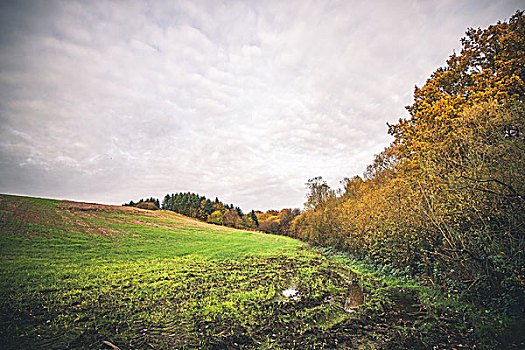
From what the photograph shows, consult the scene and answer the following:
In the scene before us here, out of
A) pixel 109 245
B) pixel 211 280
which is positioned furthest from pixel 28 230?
pixel 211 280

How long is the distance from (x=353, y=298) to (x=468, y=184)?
5097mm

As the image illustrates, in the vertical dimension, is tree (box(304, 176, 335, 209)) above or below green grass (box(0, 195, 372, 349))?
above

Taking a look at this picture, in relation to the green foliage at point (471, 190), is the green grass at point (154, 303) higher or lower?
lower

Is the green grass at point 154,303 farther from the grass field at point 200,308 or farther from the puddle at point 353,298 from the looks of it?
the puddle at point 353,298

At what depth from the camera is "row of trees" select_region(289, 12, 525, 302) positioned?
5.26 m

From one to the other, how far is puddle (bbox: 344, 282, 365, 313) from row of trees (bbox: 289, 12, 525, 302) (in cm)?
251

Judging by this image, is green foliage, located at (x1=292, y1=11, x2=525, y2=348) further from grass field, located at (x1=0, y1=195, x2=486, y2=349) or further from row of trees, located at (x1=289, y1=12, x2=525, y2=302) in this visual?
grass field, located at (x1=0, y1=195, x2=486, y2=349)

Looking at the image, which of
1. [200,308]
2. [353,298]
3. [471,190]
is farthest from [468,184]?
[200,308]

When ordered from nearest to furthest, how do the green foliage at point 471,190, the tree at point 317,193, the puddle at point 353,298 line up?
the green foliage at point 471,190 < the puddle at point 353,298 < the tree at point 317,193

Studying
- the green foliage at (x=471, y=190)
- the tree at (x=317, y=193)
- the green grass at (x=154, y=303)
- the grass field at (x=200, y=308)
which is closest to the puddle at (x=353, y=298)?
the grass field at (x=200, y=308)

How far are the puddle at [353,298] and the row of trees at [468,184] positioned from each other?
2.51 metres

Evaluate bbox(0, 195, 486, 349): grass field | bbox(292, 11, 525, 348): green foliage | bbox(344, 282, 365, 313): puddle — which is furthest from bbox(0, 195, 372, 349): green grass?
bbox(292, 11, 525, 348): green foliage

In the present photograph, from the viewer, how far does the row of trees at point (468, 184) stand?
526cm

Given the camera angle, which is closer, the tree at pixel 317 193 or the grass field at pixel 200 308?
the grass field at pixel 200 308
